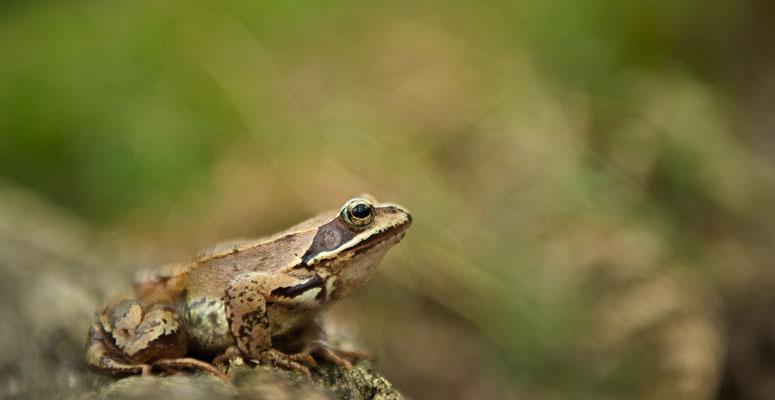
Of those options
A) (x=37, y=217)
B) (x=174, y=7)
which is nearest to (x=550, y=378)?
(x=37, y=217)

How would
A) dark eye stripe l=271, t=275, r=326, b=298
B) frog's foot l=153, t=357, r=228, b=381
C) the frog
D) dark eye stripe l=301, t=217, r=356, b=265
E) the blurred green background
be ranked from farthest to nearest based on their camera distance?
the blurred green background < dark eye stripe l=301, t=217, r=356, b=265 < dark eye stripe l=271, t=275, r=326, b=298 < the frog < frog's foot l=153, t=357, r=228, b=381

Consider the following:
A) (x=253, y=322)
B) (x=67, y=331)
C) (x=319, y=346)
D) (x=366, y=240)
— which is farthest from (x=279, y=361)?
(x=67, y=331)

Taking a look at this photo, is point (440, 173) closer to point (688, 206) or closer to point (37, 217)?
point (688, 206)

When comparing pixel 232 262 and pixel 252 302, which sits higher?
pixel 232 262

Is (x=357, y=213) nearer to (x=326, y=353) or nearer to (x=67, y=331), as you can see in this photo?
(x=326, y=353)

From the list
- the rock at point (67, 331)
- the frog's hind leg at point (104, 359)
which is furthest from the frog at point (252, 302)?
the rock at point (67, 331)

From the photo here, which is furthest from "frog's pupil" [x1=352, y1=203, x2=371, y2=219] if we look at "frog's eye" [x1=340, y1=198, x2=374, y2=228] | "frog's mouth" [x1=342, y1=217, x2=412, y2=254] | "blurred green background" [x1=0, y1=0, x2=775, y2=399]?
"blurred green background" [x1=0, y1=0, x2=775, y2=399]

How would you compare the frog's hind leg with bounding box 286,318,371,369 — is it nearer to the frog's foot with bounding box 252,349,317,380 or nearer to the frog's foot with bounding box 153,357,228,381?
the frog's foot with bounding box 252,349,317,380

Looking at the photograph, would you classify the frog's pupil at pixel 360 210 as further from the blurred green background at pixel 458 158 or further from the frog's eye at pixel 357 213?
the blurred green background at pixel 458 158

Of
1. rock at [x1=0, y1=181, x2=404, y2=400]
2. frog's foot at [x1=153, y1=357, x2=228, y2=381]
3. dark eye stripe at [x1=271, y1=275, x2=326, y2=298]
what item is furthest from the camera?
dark eye stripe at [x1=271, y1=275, x2=326, y2=298]
